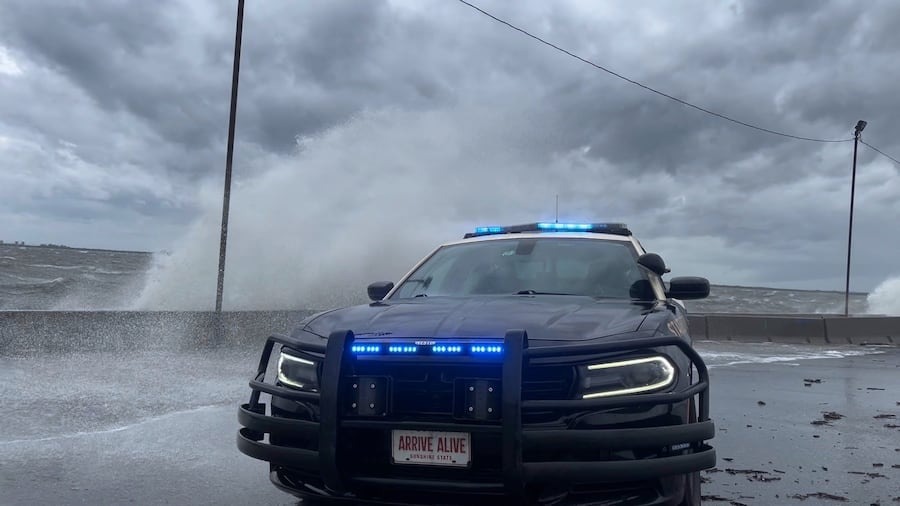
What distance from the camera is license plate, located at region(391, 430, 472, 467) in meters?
3.20

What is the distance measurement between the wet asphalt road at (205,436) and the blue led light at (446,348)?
73.0 inches

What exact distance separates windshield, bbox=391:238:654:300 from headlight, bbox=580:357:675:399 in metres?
1.17

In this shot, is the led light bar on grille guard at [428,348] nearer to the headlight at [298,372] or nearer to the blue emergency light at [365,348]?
the blue emergency light at [365,348]

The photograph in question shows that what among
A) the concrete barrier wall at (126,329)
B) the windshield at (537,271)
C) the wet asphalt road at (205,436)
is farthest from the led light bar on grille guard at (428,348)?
the concrete barrier wall at (126,329)

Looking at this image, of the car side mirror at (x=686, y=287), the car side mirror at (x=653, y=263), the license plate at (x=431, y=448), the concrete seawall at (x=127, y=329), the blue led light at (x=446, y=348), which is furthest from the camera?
the concrete seawall at (x=127, y=329)

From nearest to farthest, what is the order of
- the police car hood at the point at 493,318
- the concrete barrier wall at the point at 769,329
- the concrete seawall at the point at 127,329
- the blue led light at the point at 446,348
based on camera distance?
the blue led light at the point at 446,348
the police car hood at the point at 493,318
the concrete seawall at the point at 127,329
the concrete barrier wall at the point at 769,329

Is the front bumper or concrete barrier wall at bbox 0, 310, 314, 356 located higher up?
the front bumper

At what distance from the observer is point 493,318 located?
12.3 ft

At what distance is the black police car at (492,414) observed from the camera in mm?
3135

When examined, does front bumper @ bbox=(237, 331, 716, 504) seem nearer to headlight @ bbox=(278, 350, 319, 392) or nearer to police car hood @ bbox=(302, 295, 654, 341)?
headlight @ bbox=(278, 350, 319, 392)

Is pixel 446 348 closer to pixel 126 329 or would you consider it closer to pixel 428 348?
pixel 428 348

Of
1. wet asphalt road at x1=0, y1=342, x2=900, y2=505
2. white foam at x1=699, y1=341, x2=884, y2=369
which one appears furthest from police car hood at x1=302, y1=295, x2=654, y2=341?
white foam at x1=699, y1=341, x2=884, y2=369

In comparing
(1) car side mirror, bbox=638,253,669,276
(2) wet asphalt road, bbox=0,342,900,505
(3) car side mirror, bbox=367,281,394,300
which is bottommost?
(2) wet asphalt road, bbox=0,342,900,505

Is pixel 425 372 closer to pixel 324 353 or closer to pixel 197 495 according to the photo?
pixel 324 353
